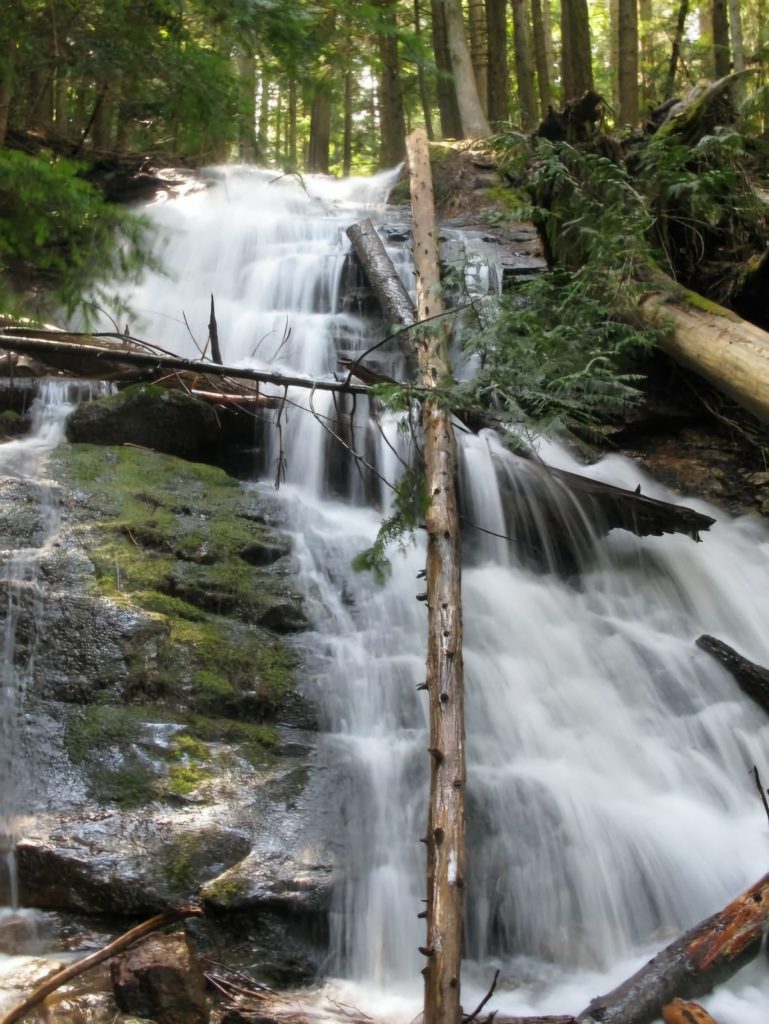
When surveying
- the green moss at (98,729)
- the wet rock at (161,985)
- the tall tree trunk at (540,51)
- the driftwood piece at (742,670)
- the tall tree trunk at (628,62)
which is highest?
the tall tree trunk at (540,51)

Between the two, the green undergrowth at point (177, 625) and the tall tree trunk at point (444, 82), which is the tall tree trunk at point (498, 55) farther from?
the green undergrowth at point (177, 625)

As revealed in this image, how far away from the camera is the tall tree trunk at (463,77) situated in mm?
15250

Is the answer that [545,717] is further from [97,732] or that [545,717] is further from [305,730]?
[97,732]

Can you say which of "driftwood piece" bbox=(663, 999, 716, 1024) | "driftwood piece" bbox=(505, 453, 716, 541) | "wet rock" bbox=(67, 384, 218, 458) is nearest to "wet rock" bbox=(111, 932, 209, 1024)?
"driftwood piece" bbox=(663, 999, 716, 1024)

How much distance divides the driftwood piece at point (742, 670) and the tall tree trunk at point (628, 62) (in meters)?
10.6

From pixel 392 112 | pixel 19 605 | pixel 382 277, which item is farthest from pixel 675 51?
pixel 19 605

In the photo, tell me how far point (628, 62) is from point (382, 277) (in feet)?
25.4

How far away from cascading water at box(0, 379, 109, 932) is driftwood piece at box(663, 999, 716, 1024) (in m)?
2.54

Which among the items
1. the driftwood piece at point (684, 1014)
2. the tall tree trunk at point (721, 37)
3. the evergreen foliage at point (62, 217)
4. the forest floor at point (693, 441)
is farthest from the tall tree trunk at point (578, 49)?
the driftwood piece at point (684, 1014)

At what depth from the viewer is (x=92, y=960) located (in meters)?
3.18

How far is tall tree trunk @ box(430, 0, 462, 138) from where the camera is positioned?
16422 millimetres

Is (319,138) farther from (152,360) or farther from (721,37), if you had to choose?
(152,360)

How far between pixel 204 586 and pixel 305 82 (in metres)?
5.01

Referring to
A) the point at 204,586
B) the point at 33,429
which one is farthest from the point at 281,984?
the point at 33,429
